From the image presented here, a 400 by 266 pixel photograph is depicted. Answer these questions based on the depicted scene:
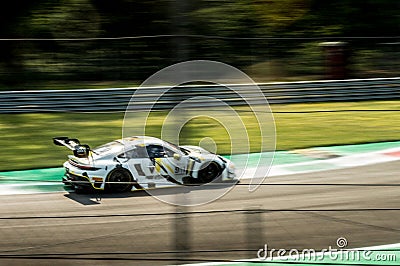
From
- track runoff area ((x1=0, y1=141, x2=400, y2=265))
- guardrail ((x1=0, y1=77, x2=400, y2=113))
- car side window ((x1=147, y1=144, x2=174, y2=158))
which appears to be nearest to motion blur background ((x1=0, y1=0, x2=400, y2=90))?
guardrail ((x1=0, y1=77, x2=400, y2=113))

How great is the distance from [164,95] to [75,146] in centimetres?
215

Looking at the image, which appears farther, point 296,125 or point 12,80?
point 12,80

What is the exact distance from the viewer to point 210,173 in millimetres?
5375

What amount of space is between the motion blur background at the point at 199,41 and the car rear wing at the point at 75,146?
2.18m

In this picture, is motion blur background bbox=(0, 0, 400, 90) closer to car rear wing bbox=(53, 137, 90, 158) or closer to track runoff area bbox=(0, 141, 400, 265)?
track runoff area bbox=(0, 141, 400, 265)

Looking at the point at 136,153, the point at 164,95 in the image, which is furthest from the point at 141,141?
the point at 164,95

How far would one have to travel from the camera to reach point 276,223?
3766 millimetres

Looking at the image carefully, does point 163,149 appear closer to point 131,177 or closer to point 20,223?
point 131,177

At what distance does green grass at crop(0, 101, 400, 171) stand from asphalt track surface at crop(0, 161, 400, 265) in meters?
1.63

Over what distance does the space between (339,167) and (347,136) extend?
1242 millimetres

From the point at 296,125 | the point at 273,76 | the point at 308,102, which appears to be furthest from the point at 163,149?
the point at 273,76

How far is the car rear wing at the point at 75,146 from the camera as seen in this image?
16.9 feet

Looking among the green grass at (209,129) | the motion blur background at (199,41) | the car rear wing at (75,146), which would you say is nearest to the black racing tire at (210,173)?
the car rear wing at (75,146)

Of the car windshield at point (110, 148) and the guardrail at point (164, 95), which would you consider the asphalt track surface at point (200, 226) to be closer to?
the car windshield at point (110, 148)
